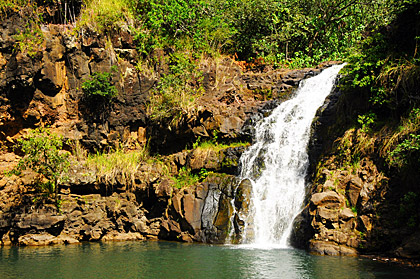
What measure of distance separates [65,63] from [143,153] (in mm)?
5783

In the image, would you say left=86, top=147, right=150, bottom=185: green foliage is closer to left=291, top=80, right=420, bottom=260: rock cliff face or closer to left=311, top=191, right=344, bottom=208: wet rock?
left=291, top=80, right=420, bottom=260: rock cliff face

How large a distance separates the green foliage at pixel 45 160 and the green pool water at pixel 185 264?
10.3 ft

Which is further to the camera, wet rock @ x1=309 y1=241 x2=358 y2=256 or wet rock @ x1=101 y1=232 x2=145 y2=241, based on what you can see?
wet rock @ x1=101 y1=232 x2=145 y2=241

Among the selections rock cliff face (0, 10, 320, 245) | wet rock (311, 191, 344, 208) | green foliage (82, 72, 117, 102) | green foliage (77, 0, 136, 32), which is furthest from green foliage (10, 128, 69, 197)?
wet rock (311, 191, 344, 208)

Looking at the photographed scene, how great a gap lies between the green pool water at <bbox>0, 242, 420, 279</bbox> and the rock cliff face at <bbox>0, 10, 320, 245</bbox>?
177cm

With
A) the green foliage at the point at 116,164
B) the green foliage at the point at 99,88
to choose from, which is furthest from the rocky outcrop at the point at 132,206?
the green foliage at the point at 99,88

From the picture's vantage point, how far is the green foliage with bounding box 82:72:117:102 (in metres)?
18.9

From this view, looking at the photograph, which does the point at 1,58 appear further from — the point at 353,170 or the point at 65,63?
the point at 353,170

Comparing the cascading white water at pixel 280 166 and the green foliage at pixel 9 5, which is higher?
the green foliage at pixel 9 5

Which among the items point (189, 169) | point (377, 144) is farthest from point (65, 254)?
point (377, 144)

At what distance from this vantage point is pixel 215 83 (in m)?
19.9

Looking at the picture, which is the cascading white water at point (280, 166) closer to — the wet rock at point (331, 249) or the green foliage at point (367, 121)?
the wet rock at point (331, 249)

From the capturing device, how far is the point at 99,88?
19.0 metres

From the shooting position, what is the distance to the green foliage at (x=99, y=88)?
18875 millimetres
